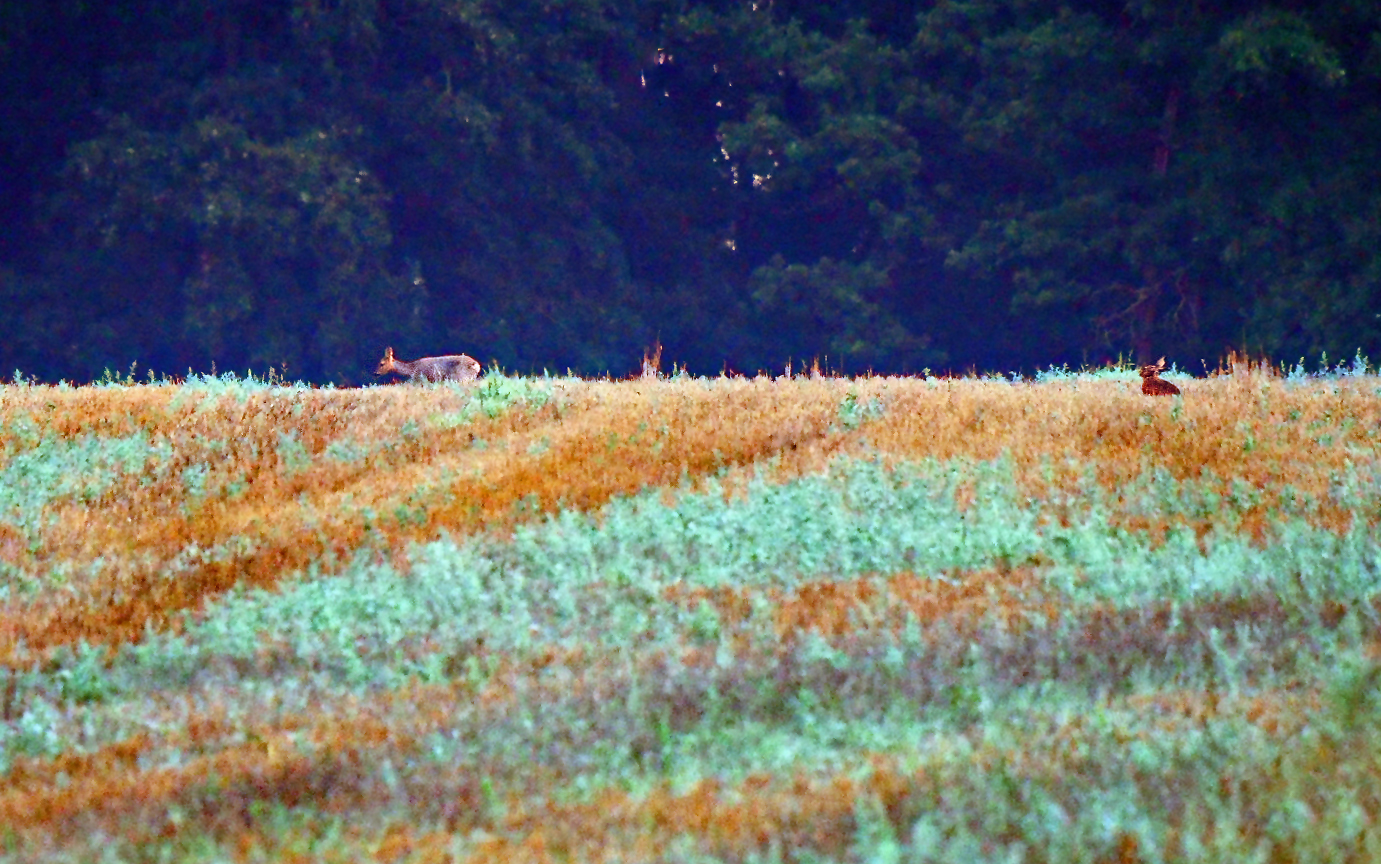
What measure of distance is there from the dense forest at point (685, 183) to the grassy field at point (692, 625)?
18698 millimetres

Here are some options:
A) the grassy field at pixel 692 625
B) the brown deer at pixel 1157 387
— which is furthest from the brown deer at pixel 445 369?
the brown deer at pixel 1157 387

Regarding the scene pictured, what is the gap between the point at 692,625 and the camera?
28.2 ft

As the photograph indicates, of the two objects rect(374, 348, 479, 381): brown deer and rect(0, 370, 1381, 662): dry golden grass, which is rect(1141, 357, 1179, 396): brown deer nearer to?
rect(0, 370, 1381, 662): dry golden grass

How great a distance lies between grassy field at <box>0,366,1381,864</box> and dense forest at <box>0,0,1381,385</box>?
18.7 meters

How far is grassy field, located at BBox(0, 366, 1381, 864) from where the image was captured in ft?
19.7

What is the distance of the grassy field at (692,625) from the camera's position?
6004 millimetres

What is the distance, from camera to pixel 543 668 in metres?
8.08

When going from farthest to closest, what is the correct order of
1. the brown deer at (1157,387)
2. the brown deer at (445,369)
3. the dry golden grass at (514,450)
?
the brown deer at (445,369), the brown deer at (1157,387), the dry golden grass at (514,450)

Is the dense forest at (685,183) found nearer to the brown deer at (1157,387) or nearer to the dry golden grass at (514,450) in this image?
the brown deer at (1157,387)

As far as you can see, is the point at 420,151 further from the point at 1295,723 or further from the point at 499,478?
the point at 1295,723

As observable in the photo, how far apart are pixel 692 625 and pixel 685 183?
32020 mm

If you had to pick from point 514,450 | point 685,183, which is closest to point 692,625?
point 514,450

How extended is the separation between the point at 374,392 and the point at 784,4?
2725 centimetres

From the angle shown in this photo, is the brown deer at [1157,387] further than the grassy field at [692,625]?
Yes
